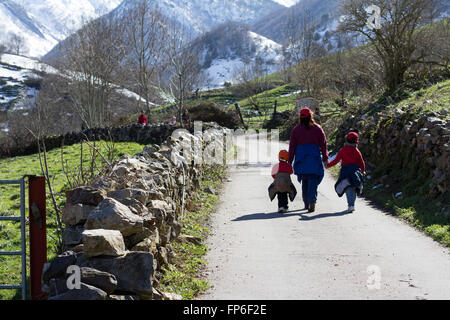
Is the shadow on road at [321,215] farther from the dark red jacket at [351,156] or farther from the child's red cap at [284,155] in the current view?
the child's red cap at [284,155]

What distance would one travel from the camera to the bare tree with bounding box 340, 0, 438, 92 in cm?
2198

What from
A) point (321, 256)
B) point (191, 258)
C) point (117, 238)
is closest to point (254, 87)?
point (191, 258)

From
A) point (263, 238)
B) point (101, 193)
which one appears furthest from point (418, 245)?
point (101, 193)

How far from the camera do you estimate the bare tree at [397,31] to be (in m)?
22.0

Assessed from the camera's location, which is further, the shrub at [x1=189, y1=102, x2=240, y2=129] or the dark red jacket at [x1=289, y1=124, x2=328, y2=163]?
the shrub at [x1=189, y1=102, x2=240, y2=129]

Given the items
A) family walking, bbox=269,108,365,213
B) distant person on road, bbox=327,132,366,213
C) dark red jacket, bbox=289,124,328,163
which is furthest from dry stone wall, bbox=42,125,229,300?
distant person on road, bbox=327,132,366,213

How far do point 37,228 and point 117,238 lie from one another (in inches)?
43.6

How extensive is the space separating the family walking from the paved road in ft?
1.34

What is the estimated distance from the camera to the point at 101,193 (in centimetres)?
620

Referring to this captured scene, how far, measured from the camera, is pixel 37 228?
5293 mm

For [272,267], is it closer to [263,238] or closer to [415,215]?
[263,238]

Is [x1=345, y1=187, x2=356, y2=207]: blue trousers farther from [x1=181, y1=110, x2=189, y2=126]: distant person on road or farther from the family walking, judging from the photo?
[x1=181, y1=110, x2=189, y2=126]: distant person on road

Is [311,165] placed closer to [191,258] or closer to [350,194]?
[350,194]
